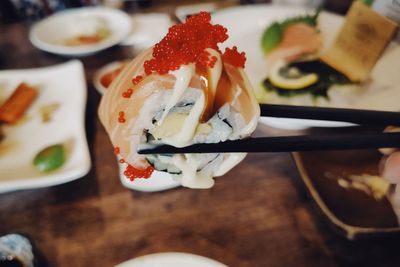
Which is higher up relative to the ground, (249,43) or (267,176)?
(249,43)

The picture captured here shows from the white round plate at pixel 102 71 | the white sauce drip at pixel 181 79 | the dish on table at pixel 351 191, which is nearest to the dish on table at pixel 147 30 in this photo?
the white round plate at pixel 102 71

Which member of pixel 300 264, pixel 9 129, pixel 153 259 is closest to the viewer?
pixel 153 259

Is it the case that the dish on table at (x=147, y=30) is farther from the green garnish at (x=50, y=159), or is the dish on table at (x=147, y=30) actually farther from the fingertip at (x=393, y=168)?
the fingertip at (x=393, y=168)

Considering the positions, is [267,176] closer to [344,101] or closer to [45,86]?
[344,101]

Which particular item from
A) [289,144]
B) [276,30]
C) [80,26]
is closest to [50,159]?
[289,144]

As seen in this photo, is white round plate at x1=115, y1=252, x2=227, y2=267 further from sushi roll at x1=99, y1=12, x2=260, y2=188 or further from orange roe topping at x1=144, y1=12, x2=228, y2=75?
orange roe topping at x1=144, y1=12, x2=228, y2=75

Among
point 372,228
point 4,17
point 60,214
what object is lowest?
point 4,17

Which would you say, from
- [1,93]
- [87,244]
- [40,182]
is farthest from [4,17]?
[87,244]
